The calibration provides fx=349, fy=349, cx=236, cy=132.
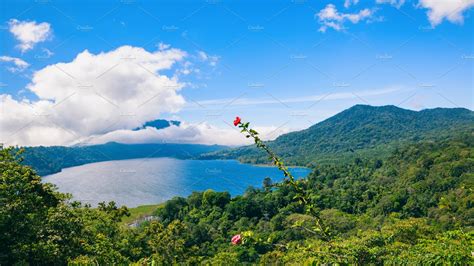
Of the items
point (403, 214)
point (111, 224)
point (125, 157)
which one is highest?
point (125, 157)

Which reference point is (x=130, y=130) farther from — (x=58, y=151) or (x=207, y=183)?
(x=207, y=183)

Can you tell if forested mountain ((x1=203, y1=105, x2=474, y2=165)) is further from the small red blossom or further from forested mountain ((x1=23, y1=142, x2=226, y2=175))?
the small red blossom

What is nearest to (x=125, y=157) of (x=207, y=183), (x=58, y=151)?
(x=58, y=151)

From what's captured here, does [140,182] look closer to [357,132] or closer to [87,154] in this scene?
[87,154]

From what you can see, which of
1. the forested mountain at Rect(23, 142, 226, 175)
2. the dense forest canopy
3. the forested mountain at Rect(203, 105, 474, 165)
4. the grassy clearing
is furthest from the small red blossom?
the forested mountain at Rect(203, 105, 474, 165)

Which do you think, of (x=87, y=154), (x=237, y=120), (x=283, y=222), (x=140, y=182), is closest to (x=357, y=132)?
(x=140, y=182)

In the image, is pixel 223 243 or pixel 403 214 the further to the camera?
pixel 403 214
